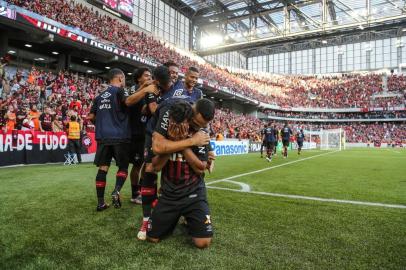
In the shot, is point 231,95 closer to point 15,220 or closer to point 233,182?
point 233,182

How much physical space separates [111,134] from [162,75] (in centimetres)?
122

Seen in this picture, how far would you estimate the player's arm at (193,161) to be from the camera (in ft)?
9.64

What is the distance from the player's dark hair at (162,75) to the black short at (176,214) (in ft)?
4.68

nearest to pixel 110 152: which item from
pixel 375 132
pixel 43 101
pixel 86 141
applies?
pixel 86 141

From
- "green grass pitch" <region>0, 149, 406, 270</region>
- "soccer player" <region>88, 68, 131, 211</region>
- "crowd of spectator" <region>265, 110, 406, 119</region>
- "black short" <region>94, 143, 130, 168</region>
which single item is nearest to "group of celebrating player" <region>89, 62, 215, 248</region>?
"green grass pitch" <region>0, 149, 406, 270</region>

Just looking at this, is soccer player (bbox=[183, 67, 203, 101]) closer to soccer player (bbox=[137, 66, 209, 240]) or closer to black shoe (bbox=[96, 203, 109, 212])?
soccer player (bbox=[137, 66, 209, 240])

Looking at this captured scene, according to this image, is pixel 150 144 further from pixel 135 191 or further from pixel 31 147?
pixel 31 147

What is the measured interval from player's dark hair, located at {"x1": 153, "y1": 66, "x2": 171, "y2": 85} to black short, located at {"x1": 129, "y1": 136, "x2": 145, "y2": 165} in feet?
3.99

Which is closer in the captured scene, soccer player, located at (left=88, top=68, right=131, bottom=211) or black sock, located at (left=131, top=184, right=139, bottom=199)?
soccer player, located at (left=88, top=68, right=131, bottom=211)

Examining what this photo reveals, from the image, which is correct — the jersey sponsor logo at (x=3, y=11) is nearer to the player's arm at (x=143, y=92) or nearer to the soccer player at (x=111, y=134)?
the soccer player at (x=111, y=134)

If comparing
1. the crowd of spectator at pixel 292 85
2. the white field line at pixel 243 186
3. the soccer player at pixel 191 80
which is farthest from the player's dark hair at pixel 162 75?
the crowd of spectator at pixel 292 85

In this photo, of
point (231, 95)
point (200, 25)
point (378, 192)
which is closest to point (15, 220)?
point (378, 192)

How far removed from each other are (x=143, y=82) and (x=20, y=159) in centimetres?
864

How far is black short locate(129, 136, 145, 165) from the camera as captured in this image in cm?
459
